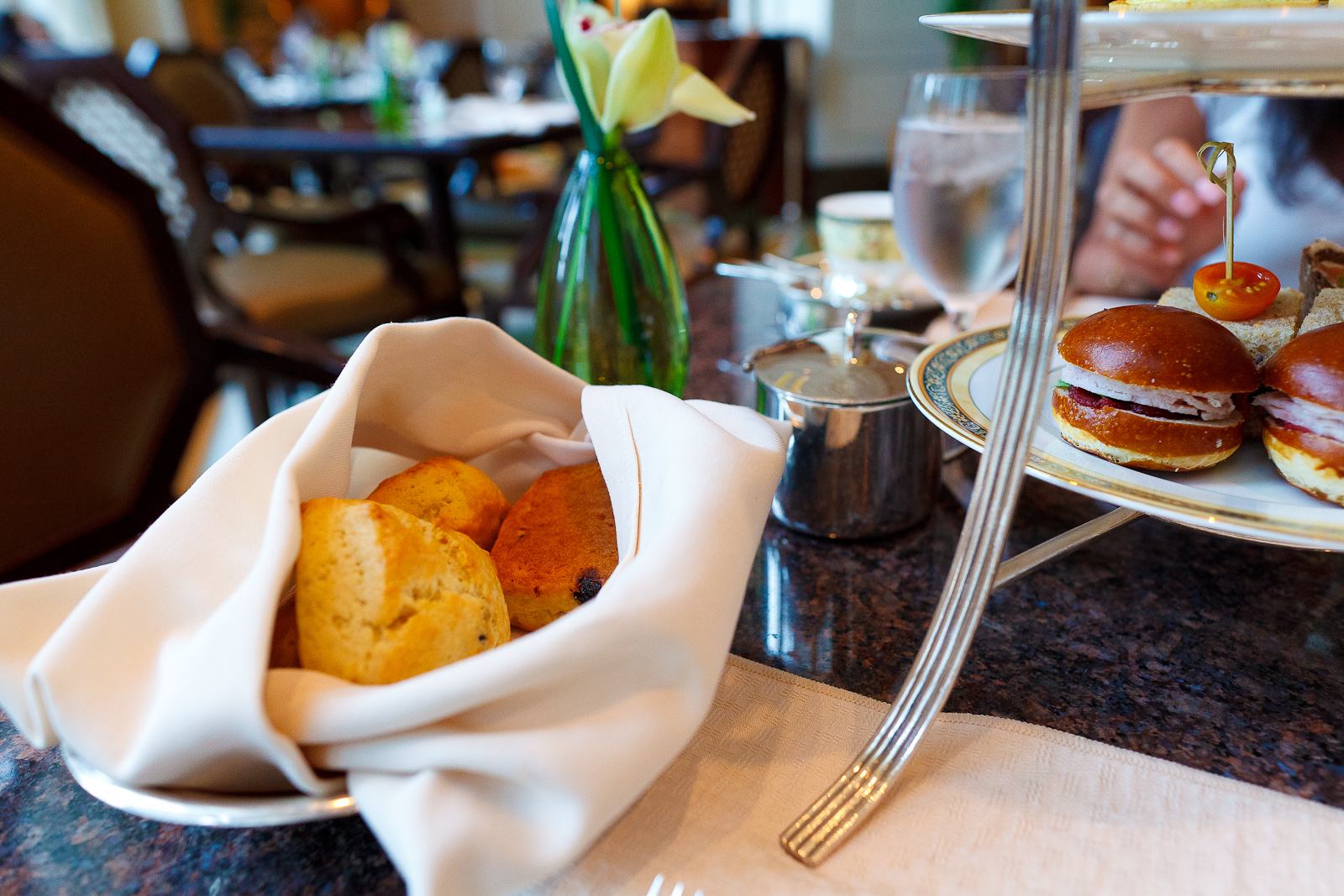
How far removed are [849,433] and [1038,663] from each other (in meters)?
0.13

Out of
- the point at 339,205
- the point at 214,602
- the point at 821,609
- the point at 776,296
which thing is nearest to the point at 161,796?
the point at 214,602

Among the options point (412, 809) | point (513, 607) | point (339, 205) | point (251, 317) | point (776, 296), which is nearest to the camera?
point (412, 809)

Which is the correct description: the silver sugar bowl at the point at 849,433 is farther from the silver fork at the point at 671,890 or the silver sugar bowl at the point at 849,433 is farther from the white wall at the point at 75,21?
the white wall at the point at 75,21

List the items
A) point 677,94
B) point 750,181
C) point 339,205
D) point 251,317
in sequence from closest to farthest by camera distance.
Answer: point 677,94 < point 251,317 < point 339,205 < point 750,181

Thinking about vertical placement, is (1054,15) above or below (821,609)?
above

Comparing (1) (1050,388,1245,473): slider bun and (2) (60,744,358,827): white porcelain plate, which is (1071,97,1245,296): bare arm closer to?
(1) (1050,388,1245,473): slider bun

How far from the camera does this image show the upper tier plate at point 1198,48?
20 cm

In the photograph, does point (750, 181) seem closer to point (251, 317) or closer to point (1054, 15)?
point (251, 317)

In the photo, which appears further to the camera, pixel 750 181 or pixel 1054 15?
pixel 750 181

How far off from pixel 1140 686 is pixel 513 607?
0.26 meters

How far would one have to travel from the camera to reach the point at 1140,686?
355 mm

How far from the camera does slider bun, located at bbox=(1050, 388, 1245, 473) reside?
310mm

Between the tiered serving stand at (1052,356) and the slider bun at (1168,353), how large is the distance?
0.11 ft

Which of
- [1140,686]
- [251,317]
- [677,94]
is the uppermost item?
[677,94]
